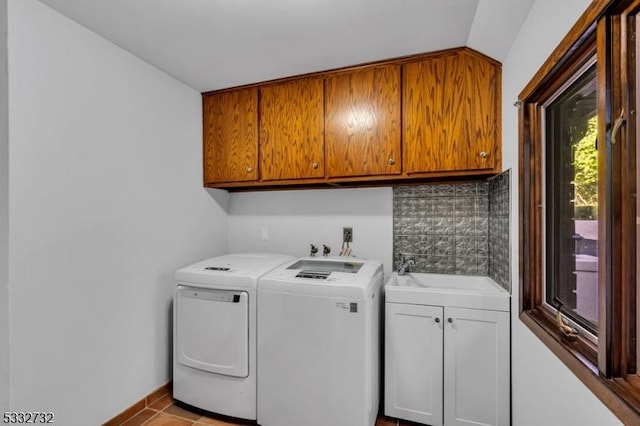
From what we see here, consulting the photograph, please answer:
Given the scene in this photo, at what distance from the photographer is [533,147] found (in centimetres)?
149

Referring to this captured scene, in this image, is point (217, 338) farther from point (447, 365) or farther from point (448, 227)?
point (448, 227)

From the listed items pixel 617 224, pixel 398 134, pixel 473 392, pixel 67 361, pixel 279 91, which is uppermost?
pixel 279 91

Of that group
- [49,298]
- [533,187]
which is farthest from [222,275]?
[533,187]

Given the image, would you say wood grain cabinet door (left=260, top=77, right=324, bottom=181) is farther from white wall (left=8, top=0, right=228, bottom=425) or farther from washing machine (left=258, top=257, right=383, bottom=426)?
washing machine (left=258, top=257, right=383, bottom=426)

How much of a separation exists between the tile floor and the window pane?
50.3 inches

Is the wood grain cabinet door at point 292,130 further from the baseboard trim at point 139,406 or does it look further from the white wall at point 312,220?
the baseboard trim at point 139,406

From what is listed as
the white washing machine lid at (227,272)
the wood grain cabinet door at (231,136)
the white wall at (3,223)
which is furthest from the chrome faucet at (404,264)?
the white wall at (3,223)

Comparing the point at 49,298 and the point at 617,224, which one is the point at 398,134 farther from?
the point at 49,298

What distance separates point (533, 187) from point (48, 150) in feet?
7.88

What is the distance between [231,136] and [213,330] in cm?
148

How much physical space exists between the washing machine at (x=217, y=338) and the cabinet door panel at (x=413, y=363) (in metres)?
0.85

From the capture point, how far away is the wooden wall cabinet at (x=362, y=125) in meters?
1.87

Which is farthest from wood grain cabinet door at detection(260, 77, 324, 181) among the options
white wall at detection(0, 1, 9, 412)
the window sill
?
white wall at detection(0, 1, 9, 412)

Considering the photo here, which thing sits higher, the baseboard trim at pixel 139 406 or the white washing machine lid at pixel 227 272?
the white washing machine lid at pixel 227 272
